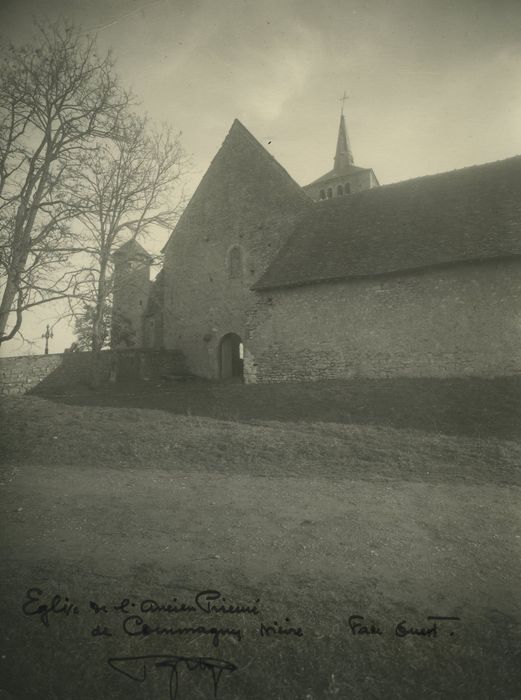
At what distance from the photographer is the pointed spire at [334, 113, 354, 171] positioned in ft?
133

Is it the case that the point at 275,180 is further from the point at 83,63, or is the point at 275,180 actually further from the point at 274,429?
the point at 274,429

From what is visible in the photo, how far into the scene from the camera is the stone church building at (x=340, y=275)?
1312 centimetres

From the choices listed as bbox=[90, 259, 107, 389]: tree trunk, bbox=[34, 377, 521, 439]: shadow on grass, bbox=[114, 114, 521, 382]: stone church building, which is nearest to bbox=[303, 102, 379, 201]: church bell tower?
bbox=[114, 114, 521, 382]: stone church building

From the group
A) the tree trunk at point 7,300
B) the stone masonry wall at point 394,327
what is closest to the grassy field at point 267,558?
the tree trunk at point 7,300

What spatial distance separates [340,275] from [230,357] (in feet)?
31.5

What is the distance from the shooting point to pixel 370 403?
462 inches

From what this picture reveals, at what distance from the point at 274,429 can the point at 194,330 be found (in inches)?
528

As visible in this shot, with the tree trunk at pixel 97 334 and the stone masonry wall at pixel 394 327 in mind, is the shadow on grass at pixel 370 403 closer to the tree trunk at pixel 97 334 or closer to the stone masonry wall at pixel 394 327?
the stone masonry wall at pixel 394 327

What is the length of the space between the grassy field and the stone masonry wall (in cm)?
384

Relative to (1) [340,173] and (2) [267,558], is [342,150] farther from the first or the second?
(2) [267,558]
